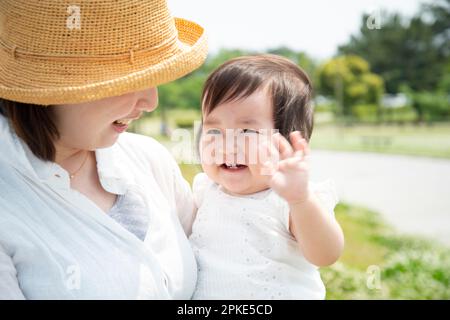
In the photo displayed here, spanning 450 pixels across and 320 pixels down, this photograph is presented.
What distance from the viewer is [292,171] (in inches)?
40.3

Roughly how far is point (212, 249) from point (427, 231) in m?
5.08

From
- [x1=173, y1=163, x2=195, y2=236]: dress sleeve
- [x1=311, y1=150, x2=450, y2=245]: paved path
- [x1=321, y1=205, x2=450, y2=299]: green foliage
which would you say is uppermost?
[x1=173, y1=163, x2=195, y2=236]: dress sleeve

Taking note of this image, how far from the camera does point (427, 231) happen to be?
5902 millimetres

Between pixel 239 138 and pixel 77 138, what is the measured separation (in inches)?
13.5

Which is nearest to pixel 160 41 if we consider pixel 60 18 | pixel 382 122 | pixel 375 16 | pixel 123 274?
pixel 60 18

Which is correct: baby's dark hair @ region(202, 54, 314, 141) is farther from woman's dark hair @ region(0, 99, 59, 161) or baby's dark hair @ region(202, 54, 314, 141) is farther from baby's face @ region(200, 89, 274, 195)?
woman's dark hair @ region(0, 99, 59, 161)

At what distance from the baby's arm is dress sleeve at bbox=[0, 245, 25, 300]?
0.49 meters

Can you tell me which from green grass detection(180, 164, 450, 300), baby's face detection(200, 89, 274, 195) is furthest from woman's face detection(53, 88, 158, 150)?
green grass detection(180, 164, 450, 300)

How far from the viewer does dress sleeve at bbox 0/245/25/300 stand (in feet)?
3.27

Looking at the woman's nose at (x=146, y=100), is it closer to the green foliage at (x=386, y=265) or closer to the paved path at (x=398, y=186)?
the green foliage at (x=386, y=265)

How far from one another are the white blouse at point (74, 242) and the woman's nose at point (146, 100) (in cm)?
19

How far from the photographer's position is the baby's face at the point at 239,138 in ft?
4.10

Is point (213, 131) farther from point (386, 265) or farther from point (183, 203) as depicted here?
point (386, 265)
